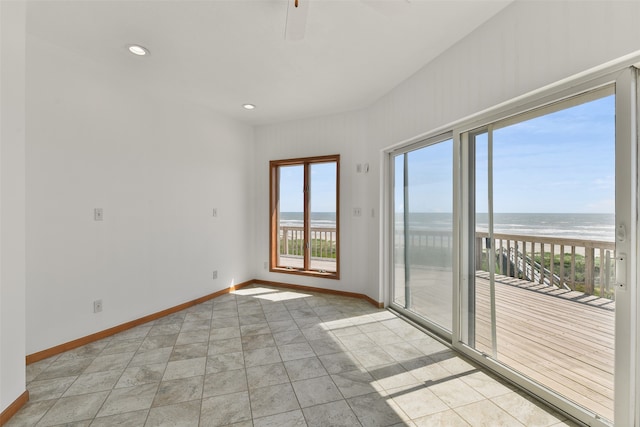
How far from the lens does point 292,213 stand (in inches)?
184

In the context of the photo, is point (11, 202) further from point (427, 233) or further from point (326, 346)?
point (427, 233)

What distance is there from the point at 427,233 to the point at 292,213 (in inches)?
91.9

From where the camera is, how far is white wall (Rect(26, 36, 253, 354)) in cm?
238

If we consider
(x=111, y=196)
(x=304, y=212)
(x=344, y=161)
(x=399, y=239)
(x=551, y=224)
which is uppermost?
(x=344, y=161)

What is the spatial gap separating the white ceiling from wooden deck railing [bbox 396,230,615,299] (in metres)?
1.67

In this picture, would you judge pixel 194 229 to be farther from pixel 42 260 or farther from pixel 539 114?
pixel 539 114

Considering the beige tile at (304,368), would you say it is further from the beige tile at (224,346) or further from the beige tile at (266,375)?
the beige tile at (224,346)

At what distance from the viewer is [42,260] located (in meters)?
2.38

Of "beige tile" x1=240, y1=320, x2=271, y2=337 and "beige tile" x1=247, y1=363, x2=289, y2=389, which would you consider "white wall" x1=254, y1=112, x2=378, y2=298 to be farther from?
"beige tile" x1=247, y1=363, x2=289, y2=389

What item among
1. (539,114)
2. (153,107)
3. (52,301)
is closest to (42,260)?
(52,301)

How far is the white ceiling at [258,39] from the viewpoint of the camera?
6.41 feet

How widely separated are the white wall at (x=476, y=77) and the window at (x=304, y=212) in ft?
0.75

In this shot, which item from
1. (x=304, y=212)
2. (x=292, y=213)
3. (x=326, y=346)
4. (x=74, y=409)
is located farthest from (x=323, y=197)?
(x=74, y=409)

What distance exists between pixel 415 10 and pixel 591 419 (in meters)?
2.81
